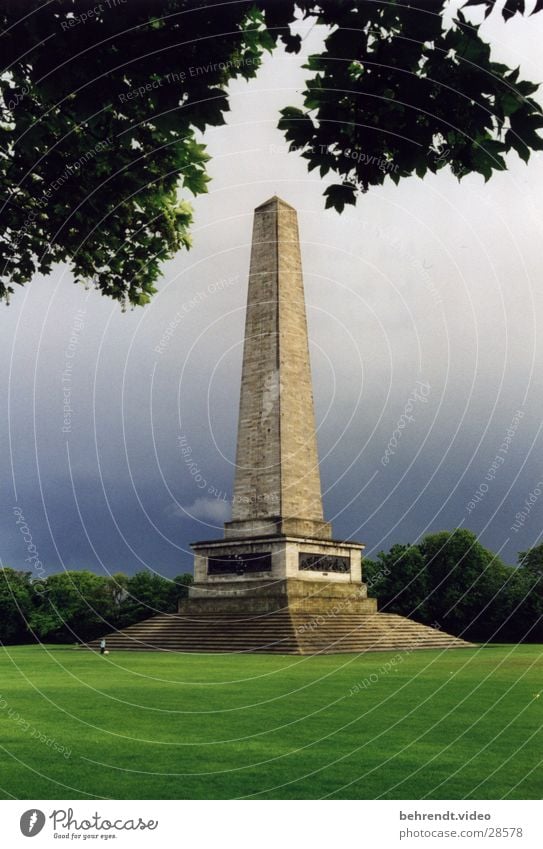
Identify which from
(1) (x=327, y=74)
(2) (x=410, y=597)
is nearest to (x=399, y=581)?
(2) (x=410, y=597)

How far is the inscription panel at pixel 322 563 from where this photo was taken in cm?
3747

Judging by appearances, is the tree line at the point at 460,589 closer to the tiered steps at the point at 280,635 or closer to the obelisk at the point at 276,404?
the tiered steps at the point at 280,635

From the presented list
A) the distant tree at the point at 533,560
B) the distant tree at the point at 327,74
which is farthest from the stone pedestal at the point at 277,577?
the distant tree at the point at 327,74

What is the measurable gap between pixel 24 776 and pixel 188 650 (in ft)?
79.7

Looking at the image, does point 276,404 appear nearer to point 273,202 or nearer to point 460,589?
point 273,202

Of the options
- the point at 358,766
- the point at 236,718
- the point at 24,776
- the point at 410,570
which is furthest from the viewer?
the point at 410,570

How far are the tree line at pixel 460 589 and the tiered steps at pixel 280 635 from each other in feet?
37.5

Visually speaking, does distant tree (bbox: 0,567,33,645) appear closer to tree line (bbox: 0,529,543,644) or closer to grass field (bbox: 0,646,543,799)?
tree line (bbox: 0,529,543,644)

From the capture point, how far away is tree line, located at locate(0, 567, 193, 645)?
166ft

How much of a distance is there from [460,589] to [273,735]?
46.6 meters
